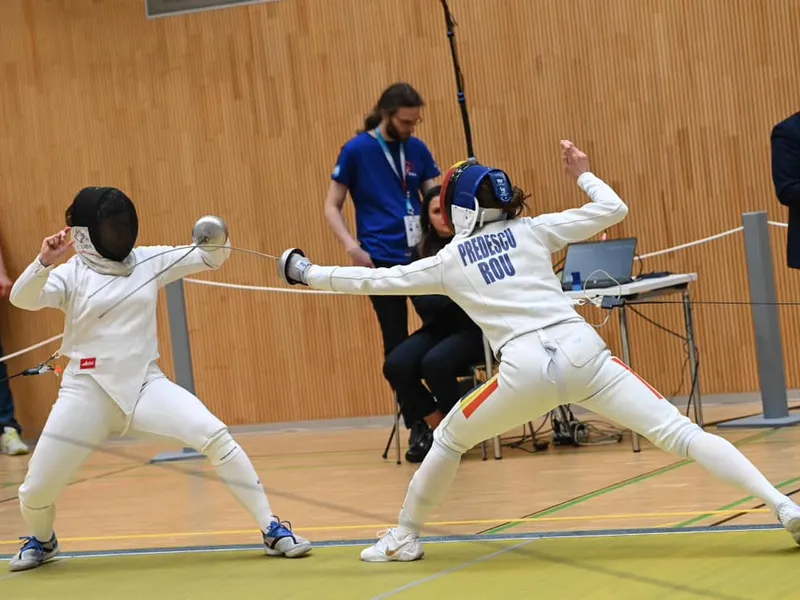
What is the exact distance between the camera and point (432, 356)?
543cm

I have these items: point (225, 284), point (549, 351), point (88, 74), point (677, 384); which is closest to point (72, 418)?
point (549, 351)

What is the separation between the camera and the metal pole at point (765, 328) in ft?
18.6

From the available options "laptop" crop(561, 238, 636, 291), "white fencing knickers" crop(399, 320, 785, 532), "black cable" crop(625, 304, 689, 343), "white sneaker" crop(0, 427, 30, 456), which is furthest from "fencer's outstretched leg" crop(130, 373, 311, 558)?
"white sneaker" crop(0, 427, 30, 456)

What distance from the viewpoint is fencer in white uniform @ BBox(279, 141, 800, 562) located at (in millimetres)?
3379

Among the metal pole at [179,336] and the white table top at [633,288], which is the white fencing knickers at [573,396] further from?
the metal pole at [179,336]

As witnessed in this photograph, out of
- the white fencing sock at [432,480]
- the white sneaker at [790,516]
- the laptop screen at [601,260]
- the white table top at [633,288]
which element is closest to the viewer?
the white sneaker at [790,516]

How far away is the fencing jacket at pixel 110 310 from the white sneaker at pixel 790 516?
1.87m

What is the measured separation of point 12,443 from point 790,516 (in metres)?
5.34

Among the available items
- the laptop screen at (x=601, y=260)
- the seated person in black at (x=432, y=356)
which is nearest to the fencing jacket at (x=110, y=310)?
the seated person in black at (x=432, y=356)

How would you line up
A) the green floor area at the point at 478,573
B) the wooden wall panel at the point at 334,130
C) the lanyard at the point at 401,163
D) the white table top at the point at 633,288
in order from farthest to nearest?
the wooden wall panel at the point at 334,130, the lanyard at the point at 401,163, the white table top at the point at 633,288, the green floor area at the point at 478,573

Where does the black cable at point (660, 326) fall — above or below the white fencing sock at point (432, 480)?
above

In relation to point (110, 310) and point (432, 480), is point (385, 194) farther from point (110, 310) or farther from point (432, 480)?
point (432, 480)

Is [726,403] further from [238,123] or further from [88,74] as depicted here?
[88,74]

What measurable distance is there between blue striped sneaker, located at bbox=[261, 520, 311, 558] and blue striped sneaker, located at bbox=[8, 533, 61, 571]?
0.76m
